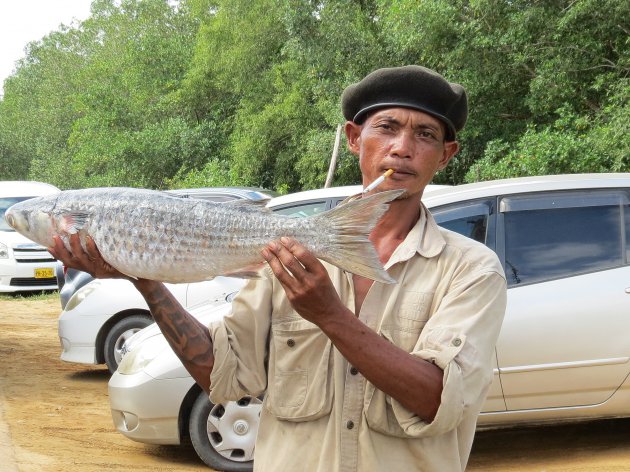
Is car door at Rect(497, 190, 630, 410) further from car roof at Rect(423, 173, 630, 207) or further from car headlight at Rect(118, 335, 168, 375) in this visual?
car headlight at Rect(118, 335, 168, 375)

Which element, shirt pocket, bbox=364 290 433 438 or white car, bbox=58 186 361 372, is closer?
shirt pocket, bbox=364 290 433 438

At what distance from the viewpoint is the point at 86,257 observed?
7.61 ft

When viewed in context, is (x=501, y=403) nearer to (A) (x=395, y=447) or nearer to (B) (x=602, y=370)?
(B) (x=602, y=370)

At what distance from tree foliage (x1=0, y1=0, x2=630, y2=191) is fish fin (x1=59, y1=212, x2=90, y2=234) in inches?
576

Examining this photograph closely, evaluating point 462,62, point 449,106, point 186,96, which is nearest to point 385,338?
point 449,106

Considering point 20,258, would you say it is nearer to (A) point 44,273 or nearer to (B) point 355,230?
(A) point 44,273

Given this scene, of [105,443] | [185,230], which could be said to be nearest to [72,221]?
[185,230]

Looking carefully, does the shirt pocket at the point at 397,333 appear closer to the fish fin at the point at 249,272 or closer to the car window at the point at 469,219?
the fish fin at the point at 249,272

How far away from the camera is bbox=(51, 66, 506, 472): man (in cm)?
217

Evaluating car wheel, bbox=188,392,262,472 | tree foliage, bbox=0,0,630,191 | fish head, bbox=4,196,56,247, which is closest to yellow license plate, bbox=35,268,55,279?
tree foliage, bbox=0,0,630,191

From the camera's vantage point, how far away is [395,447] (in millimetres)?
2287

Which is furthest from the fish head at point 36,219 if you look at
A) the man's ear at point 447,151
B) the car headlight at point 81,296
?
the car headlight at point 81,296

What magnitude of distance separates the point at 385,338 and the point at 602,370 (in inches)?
176

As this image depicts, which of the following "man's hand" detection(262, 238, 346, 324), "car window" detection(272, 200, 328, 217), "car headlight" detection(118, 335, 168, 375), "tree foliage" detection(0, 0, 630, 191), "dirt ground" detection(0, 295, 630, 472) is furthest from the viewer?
"tree foliage" detection(0, 0, 630, 191)
